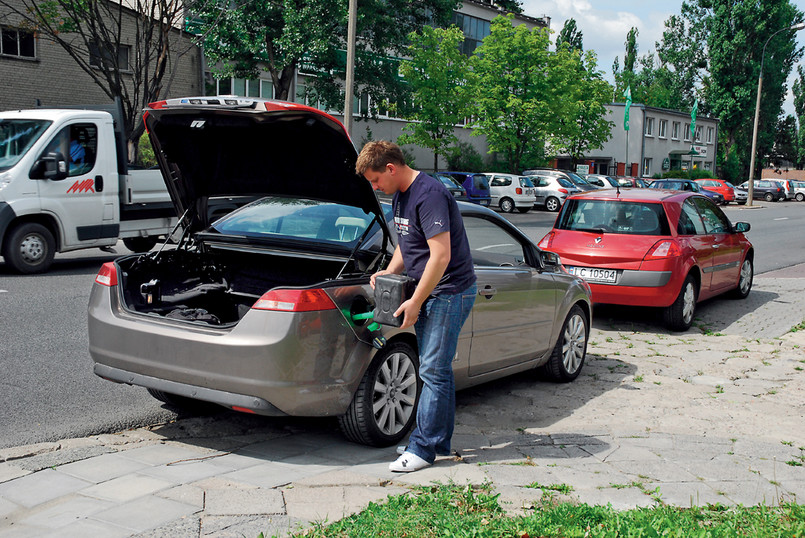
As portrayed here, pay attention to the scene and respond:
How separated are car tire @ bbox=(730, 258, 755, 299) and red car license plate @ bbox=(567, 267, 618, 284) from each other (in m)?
3.40

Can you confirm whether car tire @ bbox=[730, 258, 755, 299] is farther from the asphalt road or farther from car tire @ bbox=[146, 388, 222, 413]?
the asphalt road

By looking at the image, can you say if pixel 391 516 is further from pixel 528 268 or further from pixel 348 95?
pixel 348 95

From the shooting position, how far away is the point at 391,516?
3484mm

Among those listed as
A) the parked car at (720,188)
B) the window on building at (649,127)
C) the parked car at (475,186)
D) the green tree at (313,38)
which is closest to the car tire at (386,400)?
the green tree at (313,38)

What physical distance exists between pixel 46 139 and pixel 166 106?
23.2ft

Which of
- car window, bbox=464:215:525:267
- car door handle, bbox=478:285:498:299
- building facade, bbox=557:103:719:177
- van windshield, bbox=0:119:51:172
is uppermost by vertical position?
building facade, bbox=557:103:719:177

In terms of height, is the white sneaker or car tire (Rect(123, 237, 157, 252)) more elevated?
car tire (Rect(123, 237, 157, 252))

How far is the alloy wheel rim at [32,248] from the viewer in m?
11.1

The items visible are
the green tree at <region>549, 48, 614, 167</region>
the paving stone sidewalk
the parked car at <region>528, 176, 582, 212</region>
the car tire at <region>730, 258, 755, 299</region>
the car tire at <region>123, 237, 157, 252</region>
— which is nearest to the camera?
the paving stone sidewalk

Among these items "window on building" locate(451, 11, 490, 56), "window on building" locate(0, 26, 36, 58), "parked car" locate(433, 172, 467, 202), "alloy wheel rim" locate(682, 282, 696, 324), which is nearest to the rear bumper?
"alloy wheel rim" locate(682, 282, 696, 324)

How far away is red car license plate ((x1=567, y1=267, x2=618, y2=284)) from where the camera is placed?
9.16 metres

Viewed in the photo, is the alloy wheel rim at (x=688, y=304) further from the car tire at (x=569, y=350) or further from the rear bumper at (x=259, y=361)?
the rear bumper at (x=259, y=361)

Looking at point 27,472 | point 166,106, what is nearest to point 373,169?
point 166,106

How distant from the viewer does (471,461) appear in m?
4.61
